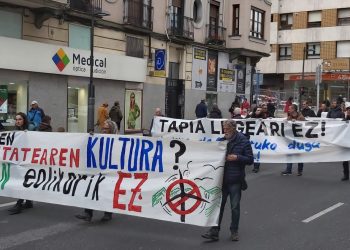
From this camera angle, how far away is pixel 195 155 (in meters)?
6.96

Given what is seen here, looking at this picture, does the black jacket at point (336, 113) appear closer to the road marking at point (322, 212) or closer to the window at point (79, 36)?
the road marking at point (322, 212)

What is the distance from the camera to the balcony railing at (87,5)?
787 inches

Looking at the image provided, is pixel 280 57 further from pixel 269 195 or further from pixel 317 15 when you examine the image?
pixel 269 195

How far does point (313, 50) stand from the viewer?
53438mm

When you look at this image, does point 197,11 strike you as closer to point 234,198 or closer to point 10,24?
point 10,24

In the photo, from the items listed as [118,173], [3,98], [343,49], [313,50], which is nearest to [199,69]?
[3,98]

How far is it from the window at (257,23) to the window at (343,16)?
65.5ft

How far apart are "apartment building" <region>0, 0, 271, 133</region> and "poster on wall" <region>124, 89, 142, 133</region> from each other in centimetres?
5

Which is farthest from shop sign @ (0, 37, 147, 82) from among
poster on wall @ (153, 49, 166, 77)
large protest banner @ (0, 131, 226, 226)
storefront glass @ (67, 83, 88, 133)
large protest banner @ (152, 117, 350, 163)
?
large protest banner @ (0, 131, 226, 226)

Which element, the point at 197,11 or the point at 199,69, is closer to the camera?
the point at 197,11

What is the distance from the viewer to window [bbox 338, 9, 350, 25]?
51.3m

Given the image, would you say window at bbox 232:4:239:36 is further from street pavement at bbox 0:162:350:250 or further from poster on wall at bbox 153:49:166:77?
street pavement at bbox 0:162:350:250

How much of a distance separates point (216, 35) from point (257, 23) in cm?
505

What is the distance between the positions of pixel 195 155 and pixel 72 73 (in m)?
13.6
